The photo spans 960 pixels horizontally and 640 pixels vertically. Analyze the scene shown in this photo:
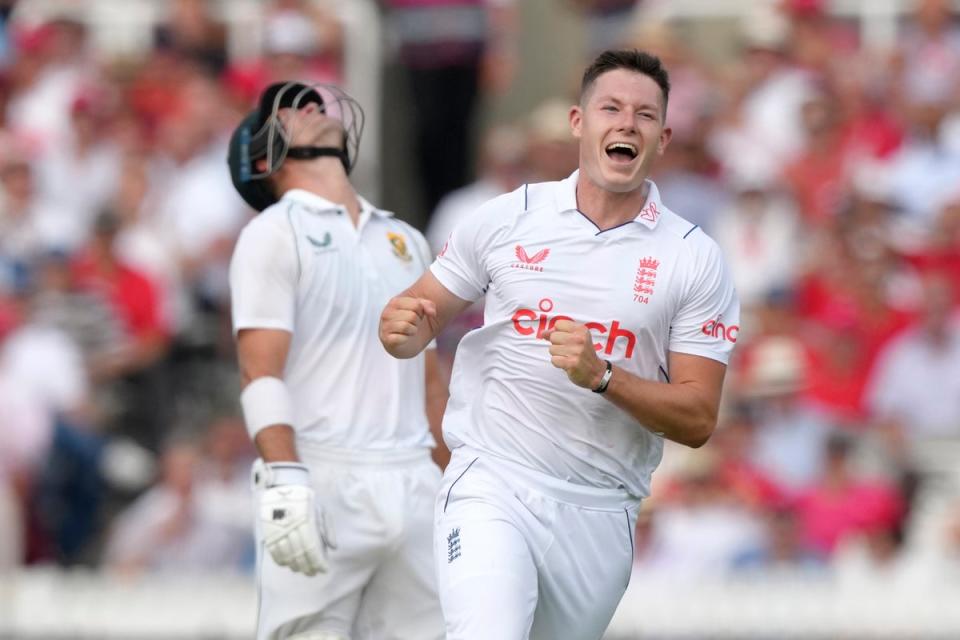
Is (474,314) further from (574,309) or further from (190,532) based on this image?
(574,309)

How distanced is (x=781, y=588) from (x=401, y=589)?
13.6 ft

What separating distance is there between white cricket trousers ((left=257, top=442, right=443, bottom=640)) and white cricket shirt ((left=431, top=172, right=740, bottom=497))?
1.95ft

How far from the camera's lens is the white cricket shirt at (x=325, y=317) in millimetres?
6754

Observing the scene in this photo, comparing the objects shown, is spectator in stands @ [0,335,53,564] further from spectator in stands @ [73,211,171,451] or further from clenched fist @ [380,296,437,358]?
clenched fist @ [380,296,437,358]

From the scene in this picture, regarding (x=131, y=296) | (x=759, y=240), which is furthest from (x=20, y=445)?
(x=759, y=240)

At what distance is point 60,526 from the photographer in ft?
39.8

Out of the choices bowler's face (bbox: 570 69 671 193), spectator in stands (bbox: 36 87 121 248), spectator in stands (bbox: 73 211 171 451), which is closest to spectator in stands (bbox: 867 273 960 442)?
spectator in stands (bbox: 73 211 171 451)

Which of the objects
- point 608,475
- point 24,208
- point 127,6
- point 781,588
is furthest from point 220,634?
point 127,6

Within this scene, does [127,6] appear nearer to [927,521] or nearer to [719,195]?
[719,195]

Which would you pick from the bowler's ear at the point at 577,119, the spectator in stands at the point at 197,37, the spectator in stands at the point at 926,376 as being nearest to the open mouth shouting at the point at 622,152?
the bowler's ear at the point at 577,119

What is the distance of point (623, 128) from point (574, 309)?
1.86 feet

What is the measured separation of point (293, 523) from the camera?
6.35m

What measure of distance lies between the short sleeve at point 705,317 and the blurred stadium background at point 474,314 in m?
4.53

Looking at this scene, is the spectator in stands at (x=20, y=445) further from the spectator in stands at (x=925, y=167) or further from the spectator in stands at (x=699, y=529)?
the spectator in stands at (x=925, y=167)
